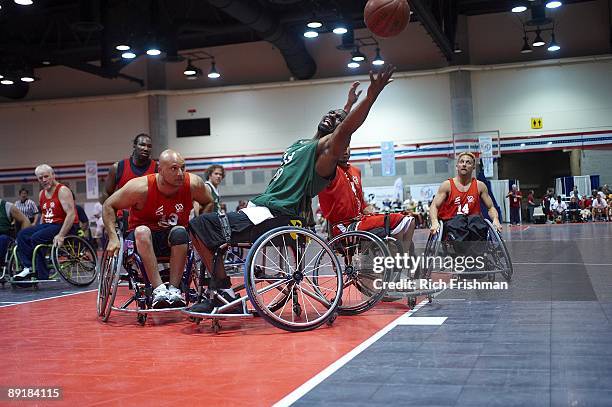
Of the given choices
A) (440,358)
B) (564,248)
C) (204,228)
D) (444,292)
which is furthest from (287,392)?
(564,248)

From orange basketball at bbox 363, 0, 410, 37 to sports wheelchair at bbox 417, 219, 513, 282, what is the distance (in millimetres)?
1590

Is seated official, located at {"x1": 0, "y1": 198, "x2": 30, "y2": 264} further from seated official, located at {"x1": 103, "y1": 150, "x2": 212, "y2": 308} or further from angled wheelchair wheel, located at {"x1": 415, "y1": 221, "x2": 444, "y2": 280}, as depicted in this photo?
angled wheelchair wheel, located at {"x1": 415, "y1": 221, "x2": 444, "y2": 280}

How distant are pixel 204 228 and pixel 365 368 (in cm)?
145

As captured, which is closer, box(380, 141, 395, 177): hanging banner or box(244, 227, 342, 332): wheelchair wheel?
box(244, 227, 342, 332): wheelchair wheel

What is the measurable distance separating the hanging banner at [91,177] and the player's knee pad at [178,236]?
54.3 feet

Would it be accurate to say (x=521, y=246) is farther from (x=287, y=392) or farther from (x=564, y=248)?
(x=287, y=392)

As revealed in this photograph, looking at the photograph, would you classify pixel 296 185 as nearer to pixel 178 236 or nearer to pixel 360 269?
pixel 360 269

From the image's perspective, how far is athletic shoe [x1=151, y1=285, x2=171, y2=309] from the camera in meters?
3.96

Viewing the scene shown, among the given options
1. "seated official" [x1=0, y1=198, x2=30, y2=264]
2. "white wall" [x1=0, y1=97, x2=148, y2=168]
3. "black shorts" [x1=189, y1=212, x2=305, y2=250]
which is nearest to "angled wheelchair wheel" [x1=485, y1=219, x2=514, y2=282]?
"black shorts" [x1=189, y1=212, x2=305, y2=250]

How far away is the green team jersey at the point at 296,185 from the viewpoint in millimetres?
3793

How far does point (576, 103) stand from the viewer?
18203 millimetres

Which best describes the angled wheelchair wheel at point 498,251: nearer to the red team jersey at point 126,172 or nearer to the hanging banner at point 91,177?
the red team jersey at point 126,172

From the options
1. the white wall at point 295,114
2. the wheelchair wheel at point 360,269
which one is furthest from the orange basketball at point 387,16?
the white wall at point 295,114

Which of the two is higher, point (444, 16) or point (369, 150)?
point (444, 16)
